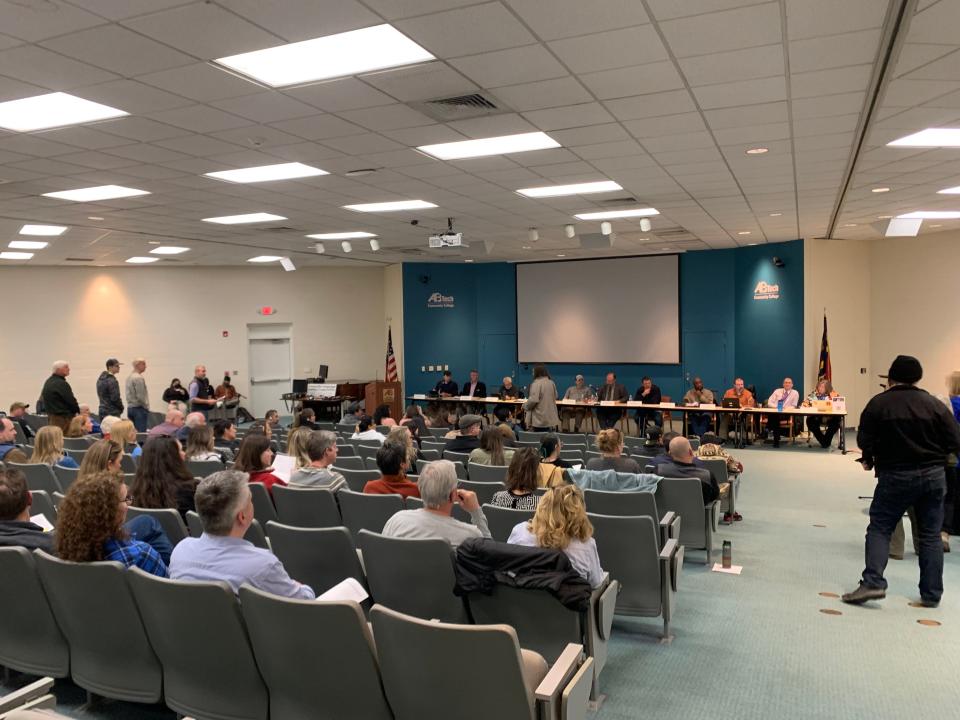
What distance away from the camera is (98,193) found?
841cm

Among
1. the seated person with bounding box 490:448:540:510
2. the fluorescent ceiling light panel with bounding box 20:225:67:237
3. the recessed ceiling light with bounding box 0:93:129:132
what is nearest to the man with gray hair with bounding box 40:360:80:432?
the fluorescent ceiling light panel with bounding box 20:225:67:237

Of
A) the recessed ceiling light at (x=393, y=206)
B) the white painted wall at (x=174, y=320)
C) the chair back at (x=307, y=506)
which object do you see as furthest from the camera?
the white painted wall at (x=174, y=320)

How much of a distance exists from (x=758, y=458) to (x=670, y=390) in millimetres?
4752

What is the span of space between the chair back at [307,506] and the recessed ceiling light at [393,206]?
5.32m

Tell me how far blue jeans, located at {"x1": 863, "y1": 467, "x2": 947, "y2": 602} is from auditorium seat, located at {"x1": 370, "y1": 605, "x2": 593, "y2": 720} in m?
3.49

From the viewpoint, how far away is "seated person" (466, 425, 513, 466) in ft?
21.0

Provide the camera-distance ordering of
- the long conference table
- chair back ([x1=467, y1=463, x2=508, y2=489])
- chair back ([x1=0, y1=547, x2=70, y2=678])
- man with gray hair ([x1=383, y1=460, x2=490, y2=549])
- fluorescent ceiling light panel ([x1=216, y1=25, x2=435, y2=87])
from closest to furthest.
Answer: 1. chair back ([x1=0, y1=547, x2=70, y2=678])
2. man with gray hair ([x1=383, y1=460, x2=490, y2=549])
3. fluorescent ceiling light panel ([x1=216, y1=25, x2=435, y2=87])
4. chair back ([x1=467, y1=463, x2=508, y2=489])
5. the long conference table

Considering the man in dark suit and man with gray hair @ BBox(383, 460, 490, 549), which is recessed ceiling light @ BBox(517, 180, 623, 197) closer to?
man with gray hair @ BBox(383, 460, 490, 549)

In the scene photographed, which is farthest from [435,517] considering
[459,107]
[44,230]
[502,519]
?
[44,230]

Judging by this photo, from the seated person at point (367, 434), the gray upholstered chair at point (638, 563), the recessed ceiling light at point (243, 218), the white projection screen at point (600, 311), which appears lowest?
the gray upholstered chair at point (638, 563)

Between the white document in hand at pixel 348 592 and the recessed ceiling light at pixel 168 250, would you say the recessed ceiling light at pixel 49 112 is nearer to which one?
the white document in hand at pixel 348 592

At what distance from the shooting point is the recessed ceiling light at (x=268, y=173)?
7270 mm

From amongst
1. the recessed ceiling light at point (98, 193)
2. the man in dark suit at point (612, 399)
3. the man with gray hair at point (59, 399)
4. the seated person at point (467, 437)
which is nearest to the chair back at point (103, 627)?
the seated person at point (467, 437)

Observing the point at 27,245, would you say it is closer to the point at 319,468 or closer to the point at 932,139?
the point at 319,468
